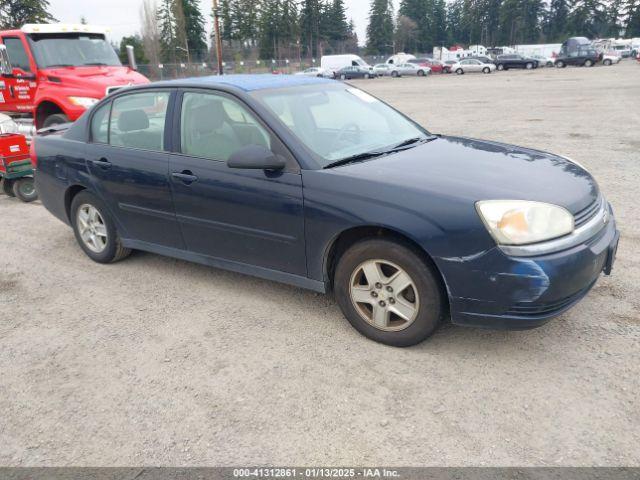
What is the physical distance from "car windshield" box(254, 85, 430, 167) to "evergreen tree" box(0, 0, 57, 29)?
122 ft

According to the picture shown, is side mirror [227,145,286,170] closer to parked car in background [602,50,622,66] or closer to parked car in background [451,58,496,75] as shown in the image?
parked car in background [451,58,496,75]

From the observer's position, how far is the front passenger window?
148 inches

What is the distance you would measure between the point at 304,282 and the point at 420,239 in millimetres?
973

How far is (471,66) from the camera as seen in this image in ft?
168

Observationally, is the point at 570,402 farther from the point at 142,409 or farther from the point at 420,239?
the point at 142,409

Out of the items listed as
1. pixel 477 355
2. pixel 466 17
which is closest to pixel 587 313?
pixel 477 355

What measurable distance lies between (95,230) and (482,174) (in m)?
3.55

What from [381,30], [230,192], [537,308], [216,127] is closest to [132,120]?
[216,127]

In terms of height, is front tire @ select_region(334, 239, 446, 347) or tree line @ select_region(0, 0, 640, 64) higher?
tree line @ select_region(0, 0, 640, 64)

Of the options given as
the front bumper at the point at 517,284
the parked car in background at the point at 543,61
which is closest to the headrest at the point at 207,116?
the front bumper at the point at 517,284

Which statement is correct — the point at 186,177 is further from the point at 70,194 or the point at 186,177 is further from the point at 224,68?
the point at 224,68

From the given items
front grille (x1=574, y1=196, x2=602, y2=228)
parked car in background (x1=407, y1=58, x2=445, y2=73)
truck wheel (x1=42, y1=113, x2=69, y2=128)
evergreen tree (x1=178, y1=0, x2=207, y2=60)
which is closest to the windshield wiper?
front grille (x1=574, y1=196, x2=602, y2=228)

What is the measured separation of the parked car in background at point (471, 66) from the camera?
4984cm

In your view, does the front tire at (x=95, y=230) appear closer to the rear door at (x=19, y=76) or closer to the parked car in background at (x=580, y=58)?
the rear door at (x=19, y=76)
